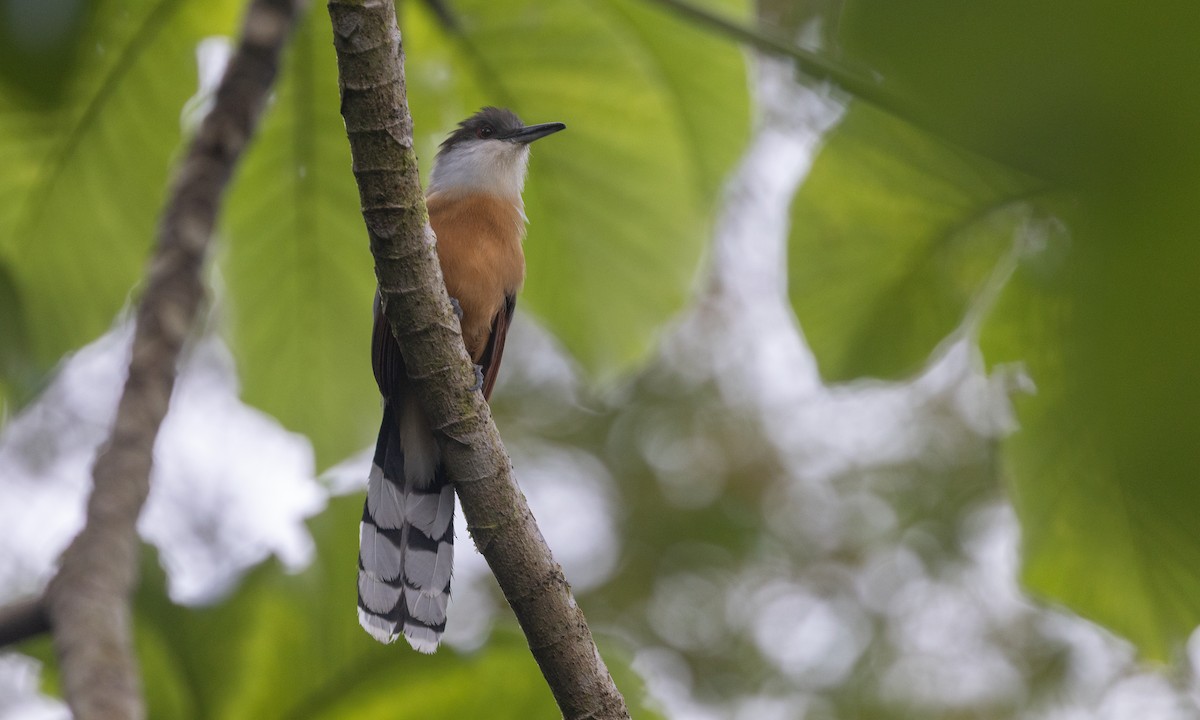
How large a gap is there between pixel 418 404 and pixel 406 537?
0.45 meters

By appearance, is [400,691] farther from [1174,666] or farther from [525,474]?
[525,474]

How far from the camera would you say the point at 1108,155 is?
1.65ft

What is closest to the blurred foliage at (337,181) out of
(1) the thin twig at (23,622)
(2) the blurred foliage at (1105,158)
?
(1) the thin twig at (23,622)

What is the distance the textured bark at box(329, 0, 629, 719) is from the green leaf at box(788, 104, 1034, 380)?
0.90 m

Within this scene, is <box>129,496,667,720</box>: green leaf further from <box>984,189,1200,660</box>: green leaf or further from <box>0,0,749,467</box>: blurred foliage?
<box>984,189,1200,660</box>: green leaf

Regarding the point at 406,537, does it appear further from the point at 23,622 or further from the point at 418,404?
the point at 23,622

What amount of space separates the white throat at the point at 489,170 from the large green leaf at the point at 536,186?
0.07 m

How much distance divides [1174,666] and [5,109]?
307 centimetres

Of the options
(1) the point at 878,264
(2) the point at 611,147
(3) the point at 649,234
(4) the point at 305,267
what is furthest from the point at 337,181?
(1) the point at 878,264

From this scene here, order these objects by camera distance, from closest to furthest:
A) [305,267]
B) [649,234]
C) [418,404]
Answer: [418,404] → [305,267] → [649,234]

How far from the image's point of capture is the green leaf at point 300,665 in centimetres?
243

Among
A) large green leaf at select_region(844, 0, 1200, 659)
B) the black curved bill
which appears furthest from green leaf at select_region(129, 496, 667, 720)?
large green leaf at select_region(844, 0, 1200, 659)

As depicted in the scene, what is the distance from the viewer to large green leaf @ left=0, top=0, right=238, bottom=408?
309 centimetres

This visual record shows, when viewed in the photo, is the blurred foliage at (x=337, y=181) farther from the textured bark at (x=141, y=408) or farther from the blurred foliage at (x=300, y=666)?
the blurred foliage at (x=300, y=666)
